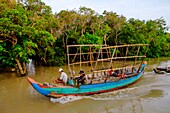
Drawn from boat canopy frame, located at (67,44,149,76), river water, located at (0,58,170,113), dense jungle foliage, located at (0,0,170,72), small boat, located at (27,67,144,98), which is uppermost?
dense jungle foliage, located at (0,0,170,72)

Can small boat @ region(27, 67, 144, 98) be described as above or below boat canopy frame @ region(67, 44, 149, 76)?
below

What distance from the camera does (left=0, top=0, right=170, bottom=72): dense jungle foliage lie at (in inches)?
632

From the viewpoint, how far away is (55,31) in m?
22.8

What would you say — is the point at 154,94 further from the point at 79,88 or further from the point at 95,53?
the point at 95,53

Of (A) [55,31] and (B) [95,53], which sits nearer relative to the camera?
(A) [55,31]

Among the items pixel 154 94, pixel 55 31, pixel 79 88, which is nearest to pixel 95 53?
pixel 55 31

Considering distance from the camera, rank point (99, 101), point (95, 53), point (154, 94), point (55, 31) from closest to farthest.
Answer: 1. point (99, 101)
2. point (154, 94)
3. point (55, 31)
4. point (95, 53)

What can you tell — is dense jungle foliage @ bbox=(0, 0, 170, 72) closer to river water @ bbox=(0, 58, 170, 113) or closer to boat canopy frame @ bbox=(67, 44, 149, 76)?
boat canopy frame @ bbox=(67, 44, 149, 76)

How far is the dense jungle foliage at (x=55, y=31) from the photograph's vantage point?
52.7 feet

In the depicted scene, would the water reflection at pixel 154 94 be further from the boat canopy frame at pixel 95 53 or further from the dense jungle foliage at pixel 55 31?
the dense jungle foliage at pixel 55 31

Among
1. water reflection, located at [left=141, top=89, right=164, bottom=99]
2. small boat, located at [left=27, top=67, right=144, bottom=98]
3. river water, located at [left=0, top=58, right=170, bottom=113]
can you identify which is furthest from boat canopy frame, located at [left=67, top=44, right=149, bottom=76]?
water reflection, located at [left=141, top=89, right=164, bottom=99]

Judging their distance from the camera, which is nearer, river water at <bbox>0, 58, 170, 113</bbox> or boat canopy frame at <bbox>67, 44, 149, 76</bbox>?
river water at <bbox>0, 58, 170, 113</bbox>

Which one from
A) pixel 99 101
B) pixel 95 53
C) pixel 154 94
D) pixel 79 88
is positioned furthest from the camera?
pixel 95 53

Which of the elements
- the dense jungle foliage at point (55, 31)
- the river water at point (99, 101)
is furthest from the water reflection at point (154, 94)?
the dense jungle foliage at point (55, 31)
